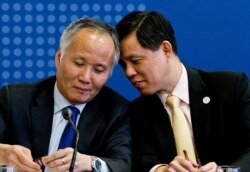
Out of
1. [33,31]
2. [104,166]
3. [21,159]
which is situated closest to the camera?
[21,159]

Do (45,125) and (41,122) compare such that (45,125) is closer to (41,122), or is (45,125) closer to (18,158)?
(41,122)

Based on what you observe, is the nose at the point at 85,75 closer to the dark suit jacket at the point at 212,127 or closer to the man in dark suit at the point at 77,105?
the man in dark suit at the point at 77,105

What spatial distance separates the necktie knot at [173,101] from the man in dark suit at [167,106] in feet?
0.07

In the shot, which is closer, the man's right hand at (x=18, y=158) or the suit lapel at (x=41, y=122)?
the man's right hand at (x=18, y=158)

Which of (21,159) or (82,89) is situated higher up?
(82,89)

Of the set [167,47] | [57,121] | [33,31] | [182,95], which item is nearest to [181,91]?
[182,95]

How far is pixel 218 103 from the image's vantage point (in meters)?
2.64

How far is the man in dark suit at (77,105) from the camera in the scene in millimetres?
2484

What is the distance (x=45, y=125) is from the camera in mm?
2533

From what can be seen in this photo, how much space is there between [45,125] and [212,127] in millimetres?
668

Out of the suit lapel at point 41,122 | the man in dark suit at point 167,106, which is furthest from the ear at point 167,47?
the suit lapel at point 41,122

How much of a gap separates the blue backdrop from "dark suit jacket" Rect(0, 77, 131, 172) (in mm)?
410

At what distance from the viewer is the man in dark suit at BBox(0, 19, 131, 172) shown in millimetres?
2484

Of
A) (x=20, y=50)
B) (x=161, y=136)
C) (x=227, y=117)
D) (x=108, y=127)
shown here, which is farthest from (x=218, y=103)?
(x=20, y=50)
